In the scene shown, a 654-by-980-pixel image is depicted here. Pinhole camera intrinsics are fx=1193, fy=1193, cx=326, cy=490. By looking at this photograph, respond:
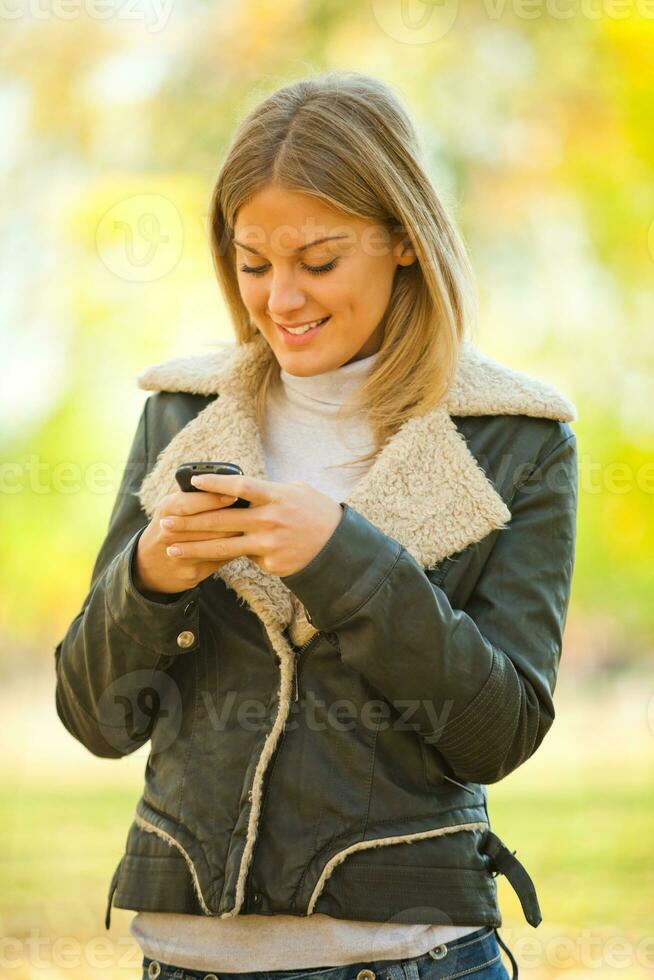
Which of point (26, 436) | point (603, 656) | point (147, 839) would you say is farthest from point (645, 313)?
point (147, 839)

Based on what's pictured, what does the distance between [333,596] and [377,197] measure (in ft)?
1.88

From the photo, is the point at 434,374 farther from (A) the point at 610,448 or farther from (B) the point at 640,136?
(B) the point at 640,136

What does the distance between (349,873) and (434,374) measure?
680 millimetres

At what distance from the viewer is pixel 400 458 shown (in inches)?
63.1

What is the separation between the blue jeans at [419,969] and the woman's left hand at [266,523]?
47 centimetres

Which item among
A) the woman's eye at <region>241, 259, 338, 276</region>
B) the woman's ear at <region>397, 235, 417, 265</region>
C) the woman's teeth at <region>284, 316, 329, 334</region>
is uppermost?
the woman's ear at <region>397, 235, 417, 265</region>

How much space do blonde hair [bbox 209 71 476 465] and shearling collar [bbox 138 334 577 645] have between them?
0.14ft

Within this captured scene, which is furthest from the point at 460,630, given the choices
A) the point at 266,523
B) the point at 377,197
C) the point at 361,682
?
the point at 377,197

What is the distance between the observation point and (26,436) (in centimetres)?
618

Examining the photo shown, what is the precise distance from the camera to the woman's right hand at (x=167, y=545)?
4.52 ft

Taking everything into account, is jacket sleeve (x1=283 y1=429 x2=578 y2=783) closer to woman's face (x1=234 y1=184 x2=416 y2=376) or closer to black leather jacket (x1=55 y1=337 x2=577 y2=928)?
black leather jacket (x1=55 y1=337 x2=577 y2=928)

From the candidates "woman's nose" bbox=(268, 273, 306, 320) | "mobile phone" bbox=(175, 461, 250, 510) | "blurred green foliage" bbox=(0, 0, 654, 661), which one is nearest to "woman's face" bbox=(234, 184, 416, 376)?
"woman's nose" bbox=(268, 273, 306, 320)

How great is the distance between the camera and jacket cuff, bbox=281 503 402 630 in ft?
4.43

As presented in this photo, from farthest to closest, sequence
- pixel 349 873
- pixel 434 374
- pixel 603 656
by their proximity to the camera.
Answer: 1. pixel 603 656
2. pixel 434 374
3. pixel 349 873
